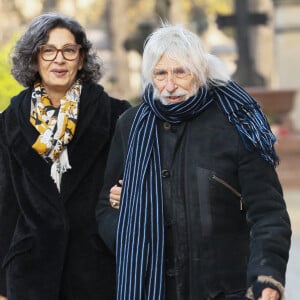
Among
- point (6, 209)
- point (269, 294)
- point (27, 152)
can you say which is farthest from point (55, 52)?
point (269, 294)

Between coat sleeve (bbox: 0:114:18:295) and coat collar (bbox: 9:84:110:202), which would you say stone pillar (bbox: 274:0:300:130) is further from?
coat sleeve (bbox: 0:114:18:295)

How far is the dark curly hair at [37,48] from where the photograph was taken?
4863mm

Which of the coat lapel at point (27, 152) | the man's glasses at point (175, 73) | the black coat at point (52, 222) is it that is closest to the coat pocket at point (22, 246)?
the black coat at point (52, 222)

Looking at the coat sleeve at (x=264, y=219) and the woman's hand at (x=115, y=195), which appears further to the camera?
the woman's hand at (x=115, y=195)

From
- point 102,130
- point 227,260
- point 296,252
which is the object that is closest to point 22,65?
point 102,130

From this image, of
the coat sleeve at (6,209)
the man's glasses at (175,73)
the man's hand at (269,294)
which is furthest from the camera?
the coat sleeve at (6,209)

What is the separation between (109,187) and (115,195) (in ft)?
0.24

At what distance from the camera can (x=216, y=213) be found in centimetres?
406

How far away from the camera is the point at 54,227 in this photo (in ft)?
15.4

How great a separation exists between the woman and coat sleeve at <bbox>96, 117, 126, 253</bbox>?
29 centimetres

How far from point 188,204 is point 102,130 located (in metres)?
0.91

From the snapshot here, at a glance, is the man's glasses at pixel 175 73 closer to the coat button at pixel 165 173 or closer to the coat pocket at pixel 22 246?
the coat button at pixel 165 173

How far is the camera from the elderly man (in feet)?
13.3

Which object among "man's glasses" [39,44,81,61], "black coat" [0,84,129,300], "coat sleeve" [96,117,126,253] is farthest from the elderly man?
"man's glasses" [39,44,81,61]
